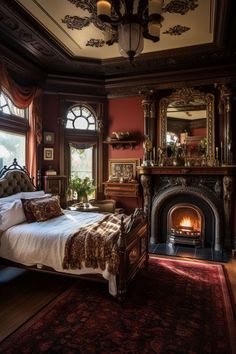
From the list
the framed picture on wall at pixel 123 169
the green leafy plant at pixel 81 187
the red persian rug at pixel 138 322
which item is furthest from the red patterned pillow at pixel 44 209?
the framed picture on wall at pixel 123 169

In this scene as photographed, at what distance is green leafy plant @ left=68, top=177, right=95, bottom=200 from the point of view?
5.13m

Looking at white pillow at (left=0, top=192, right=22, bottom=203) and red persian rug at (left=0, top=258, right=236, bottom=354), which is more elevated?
white pillow at (left=0, top=192, right=22, bottom=203)

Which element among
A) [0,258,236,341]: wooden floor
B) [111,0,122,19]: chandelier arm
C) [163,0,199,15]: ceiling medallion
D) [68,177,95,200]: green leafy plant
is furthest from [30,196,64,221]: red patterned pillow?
[163,0,199,15]: ceiling medallion

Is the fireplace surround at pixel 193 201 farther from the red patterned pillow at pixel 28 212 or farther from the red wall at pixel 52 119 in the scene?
the red patterned pillow at pixel 28 212

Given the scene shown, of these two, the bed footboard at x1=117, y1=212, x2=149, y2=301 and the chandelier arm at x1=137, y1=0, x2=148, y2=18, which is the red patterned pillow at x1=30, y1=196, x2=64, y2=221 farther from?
the chandelier arm at x1=137, y1=0, x2=148, y2=18

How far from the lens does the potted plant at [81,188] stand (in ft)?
16.8

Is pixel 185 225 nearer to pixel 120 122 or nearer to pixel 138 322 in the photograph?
pixel 120 122

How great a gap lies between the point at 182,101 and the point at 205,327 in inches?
156

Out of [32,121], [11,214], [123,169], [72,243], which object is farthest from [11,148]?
[72,243]

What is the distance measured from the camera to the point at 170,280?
332 centimetres

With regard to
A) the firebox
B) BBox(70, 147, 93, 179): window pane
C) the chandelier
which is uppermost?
the chandelier

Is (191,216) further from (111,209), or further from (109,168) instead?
(109,168)

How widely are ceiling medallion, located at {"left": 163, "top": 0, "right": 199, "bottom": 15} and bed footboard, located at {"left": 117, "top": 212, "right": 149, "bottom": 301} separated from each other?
2706 mm

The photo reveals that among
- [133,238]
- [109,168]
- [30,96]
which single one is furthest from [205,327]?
[30,96]
